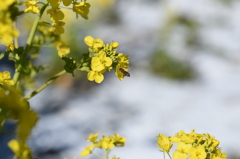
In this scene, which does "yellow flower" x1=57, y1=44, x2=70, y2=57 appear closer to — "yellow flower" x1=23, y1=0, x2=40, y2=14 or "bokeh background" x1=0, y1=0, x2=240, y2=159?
"yellow flower" x1=23, y1=0, x2=40, y2=14

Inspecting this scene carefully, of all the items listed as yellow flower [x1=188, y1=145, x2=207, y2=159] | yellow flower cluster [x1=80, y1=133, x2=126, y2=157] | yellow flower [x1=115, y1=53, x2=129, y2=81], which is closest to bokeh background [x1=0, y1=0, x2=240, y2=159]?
yellow flower cluster [x1=80, y1=133, x2=126, y2=157]

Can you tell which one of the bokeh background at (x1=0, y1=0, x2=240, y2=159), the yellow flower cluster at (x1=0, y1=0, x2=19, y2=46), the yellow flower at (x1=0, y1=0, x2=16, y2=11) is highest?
the bokeh background at (x1=0, y1=0, x2=240, y2=159)

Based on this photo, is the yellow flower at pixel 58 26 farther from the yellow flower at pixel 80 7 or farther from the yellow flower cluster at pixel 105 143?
the yellow flower cluster at pixel 105 143

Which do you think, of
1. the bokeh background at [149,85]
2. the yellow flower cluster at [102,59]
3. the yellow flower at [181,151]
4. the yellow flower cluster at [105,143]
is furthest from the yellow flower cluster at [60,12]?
the bokeh background at [149,85]

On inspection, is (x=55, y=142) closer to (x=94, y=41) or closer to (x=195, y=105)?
(x=195, y=105)

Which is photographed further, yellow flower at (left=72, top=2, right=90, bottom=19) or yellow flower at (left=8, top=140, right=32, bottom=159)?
yellow flower at (left=72, top=2, right=90, bottom=19)

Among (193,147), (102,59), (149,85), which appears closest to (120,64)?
(102,59)

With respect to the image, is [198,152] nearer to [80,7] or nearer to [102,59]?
[102,59]
